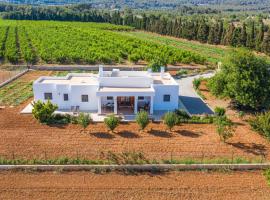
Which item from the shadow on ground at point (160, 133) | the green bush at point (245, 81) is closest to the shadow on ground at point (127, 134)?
the shadow on ground at point (160, 133)

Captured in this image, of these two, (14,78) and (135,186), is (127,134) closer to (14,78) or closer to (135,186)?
(135,186)

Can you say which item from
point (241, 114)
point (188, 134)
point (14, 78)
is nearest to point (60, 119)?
point (188, 134)

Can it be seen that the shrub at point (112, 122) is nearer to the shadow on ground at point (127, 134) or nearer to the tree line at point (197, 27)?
the shadow on ground at point (127, 134)

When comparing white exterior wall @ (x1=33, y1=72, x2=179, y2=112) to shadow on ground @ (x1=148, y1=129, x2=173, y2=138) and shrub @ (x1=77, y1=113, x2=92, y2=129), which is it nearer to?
shrub @ (x1=77, y1=113, x2=92, y2=129)

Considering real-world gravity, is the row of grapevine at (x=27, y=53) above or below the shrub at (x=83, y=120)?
above

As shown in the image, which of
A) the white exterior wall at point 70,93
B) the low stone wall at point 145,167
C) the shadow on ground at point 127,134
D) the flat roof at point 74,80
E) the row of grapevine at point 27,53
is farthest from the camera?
the row of grapevine at point 27,53

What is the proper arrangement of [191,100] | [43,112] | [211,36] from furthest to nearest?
1. [211,36]
2. [191,100]
3. [43,112]
